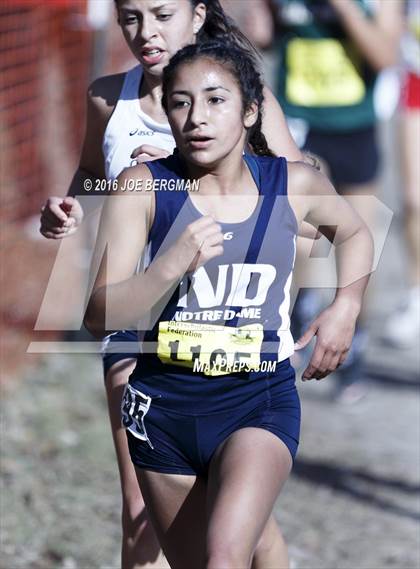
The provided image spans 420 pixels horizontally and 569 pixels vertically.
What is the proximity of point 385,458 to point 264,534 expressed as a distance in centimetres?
249

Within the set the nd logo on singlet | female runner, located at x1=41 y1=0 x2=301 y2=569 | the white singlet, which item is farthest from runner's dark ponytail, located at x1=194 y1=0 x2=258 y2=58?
the nd logo on singlet

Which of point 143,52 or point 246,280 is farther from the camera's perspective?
point 143,52

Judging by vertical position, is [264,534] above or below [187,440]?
below

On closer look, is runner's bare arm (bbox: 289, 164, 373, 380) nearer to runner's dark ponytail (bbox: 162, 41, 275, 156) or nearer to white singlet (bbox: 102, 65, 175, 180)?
runner's dark ponytail (bbox: 162, 41, 275, 156)

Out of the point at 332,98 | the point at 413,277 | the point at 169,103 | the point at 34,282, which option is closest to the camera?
the point at 169,103

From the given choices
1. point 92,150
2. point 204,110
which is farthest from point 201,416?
point 92,150

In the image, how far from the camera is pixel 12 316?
21.8ft

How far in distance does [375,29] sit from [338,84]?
0.36 m

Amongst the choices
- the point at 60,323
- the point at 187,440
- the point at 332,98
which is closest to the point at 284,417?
the point at 187,440

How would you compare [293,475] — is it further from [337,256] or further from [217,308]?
[217,308]

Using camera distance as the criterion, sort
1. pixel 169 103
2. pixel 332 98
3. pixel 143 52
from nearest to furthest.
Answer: pixel 169 103 → pixel 143 52 → pixel 332 98

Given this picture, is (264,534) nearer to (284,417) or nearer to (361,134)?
(284,417)

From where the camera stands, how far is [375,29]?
638 cm

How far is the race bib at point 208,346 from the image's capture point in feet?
10.4
